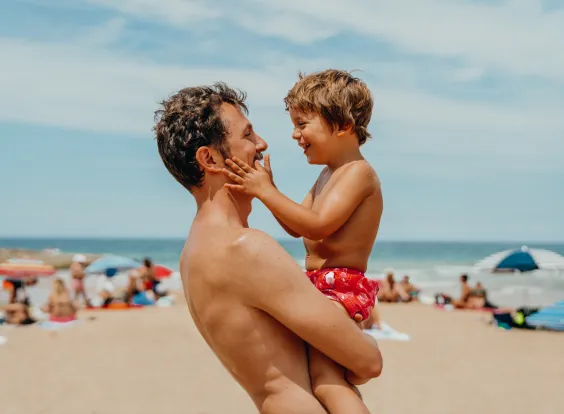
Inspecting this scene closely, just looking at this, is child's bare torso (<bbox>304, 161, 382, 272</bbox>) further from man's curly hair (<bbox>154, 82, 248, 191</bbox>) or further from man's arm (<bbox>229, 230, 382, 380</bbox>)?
man's curly hair (<bbox>154, 82, 248, 191</bbox>)

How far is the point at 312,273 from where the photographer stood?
334cm

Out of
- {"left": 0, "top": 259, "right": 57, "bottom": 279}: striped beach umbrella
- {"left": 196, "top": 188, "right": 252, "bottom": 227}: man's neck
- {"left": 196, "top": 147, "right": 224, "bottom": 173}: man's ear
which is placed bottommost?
{"left": 0, "top": 259, "right": 57, "bottom": 279}: striped beach umbrella

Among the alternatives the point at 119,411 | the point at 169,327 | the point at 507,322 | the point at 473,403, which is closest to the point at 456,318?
the point at 507,322

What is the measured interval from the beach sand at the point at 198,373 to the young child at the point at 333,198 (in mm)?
6476

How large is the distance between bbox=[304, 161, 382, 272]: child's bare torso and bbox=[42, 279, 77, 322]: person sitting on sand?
13.6 meters

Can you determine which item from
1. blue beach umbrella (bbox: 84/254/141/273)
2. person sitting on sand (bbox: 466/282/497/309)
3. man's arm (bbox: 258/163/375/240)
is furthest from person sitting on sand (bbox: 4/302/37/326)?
man's arm (bbox: 258/163/375/240)

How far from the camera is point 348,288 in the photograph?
3199 millimetres

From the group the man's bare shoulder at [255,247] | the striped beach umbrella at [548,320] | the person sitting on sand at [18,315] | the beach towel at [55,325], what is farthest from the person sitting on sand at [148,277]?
the man's bare shoulder at [255,247]

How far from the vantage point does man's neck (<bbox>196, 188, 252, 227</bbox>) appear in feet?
10.2

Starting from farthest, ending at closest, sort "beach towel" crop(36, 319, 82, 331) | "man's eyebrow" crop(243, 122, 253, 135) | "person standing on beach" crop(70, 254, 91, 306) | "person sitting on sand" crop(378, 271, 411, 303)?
"person sitting on sand" crop(378, 271, 411, 303) → "person standing on beach" crop(70, 254, 91, 306) → "beach towel" crop(36, 319, 82, 331) → "man's eyebrow" crop(243, 122, 253, 135)

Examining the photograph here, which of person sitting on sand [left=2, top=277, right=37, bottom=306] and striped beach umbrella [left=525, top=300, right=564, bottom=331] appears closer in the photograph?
striped beach umbrella [left=525, top=300, right=564, bottom=331]

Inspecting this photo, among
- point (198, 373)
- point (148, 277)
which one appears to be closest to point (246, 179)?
point (198, 373)

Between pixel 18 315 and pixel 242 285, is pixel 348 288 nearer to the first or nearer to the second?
pixel 242 285

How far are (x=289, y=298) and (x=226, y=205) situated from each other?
517 mm
